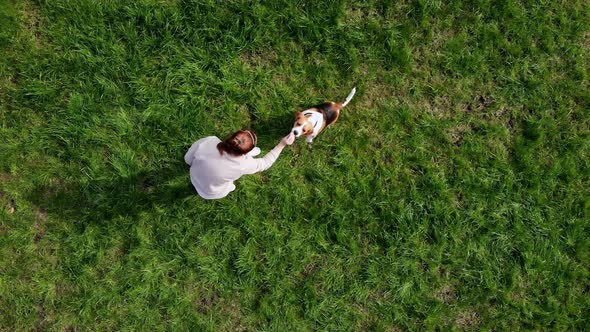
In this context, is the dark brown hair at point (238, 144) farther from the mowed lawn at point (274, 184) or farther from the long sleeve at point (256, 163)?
the mowed lawn at point (274, 184)

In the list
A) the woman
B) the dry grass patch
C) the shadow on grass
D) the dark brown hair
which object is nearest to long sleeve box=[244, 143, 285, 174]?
the woman

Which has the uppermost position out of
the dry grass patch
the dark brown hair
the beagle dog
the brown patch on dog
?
the dark brown hair

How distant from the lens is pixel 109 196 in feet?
14.3

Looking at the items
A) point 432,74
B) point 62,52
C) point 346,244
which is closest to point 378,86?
point 432,74

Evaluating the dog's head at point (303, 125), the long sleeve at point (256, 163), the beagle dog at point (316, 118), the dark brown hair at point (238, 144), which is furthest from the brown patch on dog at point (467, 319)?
the dark brown hair at point (238, 144)

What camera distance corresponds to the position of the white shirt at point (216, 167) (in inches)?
125

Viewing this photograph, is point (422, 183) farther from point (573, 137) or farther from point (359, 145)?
point (573, 137)

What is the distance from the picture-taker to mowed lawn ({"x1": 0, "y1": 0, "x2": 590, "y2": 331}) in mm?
4348

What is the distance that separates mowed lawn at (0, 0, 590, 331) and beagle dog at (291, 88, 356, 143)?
243 millimetres

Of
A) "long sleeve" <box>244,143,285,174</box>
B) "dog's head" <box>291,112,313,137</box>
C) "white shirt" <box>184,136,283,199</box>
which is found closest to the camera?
"white shirt" <box>184,136,283,199</box>

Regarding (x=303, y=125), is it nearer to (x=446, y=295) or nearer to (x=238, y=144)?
(x=238, y=144)

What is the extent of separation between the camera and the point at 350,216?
441 cm

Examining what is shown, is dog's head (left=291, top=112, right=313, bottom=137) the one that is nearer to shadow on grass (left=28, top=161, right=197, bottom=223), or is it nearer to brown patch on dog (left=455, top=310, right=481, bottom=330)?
shadow on grass (left=28, top=161, right=197, bottom=223)

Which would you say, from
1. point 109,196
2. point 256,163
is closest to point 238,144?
point 256,163
